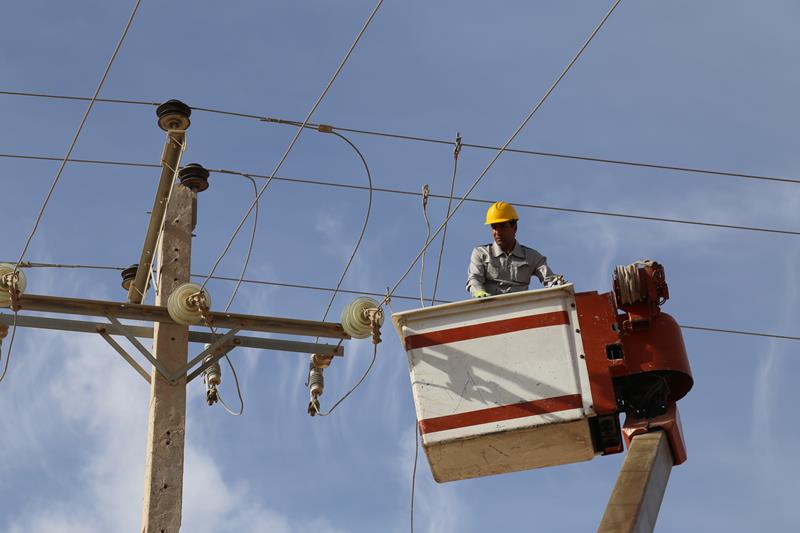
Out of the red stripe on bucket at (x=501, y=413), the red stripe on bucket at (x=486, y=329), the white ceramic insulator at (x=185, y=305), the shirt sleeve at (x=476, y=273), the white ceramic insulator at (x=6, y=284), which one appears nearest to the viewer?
the red stripe on bucket at (x=501, y=413)

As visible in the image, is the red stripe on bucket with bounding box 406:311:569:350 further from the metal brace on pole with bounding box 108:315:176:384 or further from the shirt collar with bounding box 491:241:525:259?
the metal brace on pole with bounding box 108:315:176:384

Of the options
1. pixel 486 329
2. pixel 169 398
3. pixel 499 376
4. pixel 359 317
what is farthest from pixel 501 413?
pixel 169 398

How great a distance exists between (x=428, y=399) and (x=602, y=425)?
98 cm

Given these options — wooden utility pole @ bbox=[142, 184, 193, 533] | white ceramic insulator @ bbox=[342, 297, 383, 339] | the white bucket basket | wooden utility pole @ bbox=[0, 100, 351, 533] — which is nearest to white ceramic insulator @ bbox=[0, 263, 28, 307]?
wooden utility pole @ bbox=[0, 100, 351, 533]

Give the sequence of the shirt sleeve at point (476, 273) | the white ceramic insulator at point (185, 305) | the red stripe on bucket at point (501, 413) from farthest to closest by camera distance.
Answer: the white ceramic insulator at point (185, 305) < the shirt sleeve at point (476, 273) < the red stripe on bucket at point (501, 413)

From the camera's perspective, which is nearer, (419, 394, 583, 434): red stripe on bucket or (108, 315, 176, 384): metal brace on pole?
(419, 394, 583, 434): red stripe on bucket

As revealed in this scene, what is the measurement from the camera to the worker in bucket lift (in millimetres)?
9906

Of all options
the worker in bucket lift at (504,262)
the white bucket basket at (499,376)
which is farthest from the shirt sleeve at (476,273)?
the white bucket basket at (499,376)

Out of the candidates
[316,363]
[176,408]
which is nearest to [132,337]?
[176,408]

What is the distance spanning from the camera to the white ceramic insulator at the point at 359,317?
10.9 meters

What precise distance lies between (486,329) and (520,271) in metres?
0.87

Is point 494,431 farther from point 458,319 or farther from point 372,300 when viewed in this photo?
point 372,300

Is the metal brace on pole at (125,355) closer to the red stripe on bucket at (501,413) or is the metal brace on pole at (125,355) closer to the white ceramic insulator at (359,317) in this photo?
the white ceramic insulator at (359,317)

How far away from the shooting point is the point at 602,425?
916 cm
